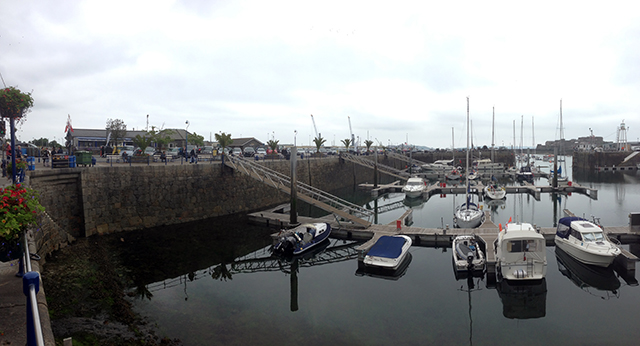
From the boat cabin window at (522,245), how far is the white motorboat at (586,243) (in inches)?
193

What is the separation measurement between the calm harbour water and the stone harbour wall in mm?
3858

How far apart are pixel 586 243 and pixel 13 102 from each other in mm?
30186

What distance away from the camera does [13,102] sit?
1357 cm

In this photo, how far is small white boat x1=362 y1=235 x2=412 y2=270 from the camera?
22234 millimetres

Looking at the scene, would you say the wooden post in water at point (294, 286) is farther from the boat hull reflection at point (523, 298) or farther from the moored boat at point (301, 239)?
the boat hull reflection at point (523, 298)

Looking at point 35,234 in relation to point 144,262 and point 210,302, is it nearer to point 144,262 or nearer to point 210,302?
point 144,262

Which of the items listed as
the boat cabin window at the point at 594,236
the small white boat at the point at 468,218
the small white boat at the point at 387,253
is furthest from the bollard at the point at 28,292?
the small white boat at the point at 468,218

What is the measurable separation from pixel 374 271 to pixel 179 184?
70.5 feet

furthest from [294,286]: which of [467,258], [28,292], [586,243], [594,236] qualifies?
[594,236]

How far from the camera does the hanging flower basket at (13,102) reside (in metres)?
13.4

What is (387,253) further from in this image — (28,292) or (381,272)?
(28,292)

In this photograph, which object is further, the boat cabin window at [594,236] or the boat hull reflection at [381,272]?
the boat cabin window at [594,236]

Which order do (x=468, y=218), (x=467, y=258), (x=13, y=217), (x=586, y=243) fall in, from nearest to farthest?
(x=13, y=217) < (x=467, y=258) < (x=586, y=243) < (x=468, y=218)

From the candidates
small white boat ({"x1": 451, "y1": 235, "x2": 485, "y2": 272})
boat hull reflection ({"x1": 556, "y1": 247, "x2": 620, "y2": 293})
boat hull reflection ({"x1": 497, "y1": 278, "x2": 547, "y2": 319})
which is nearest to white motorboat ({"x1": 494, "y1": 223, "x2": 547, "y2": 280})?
boat hull reflection ({"x1": 497, "y1": 278, "x2": 547, "y2": 319})
